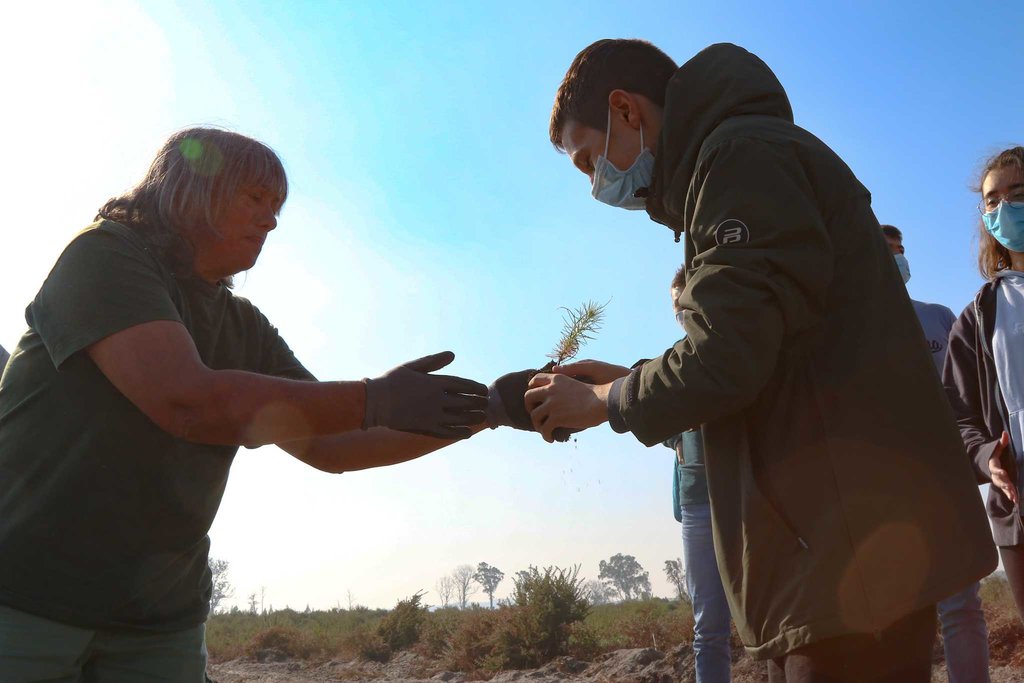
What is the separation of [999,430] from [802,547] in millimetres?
2792

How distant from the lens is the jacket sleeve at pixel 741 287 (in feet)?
6.11

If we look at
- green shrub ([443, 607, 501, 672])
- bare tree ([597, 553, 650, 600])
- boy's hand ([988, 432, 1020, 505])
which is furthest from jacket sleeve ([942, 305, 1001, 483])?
bare tree ([597, 553, 650, 600])

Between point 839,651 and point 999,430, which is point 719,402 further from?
point 999,430

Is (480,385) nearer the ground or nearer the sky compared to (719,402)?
nearer the sky

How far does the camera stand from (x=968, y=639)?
14.4ft

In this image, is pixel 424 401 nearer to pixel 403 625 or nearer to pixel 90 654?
pixel 90 654

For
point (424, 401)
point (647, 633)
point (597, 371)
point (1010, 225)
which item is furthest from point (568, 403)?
point (647, 633)

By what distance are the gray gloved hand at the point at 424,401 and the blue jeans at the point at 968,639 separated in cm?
303

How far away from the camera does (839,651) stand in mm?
1784

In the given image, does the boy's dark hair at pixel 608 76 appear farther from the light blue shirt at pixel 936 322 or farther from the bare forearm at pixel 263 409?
the light blue shirt at pixel 936 322

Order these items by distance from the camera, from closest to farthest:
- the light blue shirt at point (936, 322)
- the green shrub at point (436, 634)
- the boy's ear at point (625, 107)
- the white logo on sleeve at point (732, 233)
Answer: the white logo on sleeve at point (732, 233) → the boy's ear at point (625, 107) → the light blue shirt at point (936, 322) → the green shrub at point (436, 634)

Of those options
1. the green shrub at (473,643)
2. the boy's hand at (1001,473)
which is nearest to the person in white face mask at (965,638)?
the boy's hand at (1001,473)

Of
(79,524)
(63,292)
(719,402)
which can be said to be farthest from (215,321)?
(719,402)

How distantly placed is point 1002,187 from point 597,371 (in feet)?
10.1
